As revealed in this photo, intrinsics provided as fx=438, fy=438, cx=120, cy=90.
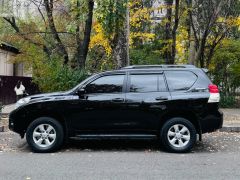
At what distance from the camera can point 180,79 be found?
33.6 ft

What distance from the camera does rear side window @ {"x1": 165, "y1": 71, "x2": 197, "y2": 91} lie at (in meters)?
10.2

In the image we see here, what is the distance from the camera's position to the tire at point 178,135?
991 cm

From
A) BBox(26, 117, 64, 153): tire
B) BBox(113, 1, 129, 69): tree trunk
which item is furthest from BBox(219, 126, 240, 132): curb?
BBox(26, 117, 64, 153): tire

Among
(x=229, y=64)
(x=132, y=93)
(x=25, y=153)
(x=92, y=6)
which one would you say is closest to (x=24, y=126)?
(x=25, y=153)

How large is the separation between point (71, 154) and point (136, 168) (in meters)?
2.06

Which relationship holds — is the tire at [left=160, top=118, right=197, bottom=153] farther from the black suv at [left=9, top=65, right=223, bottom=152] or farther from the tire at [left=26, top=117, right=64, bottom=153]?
the tire at [left=26, top=117, right=64, bottom=153]

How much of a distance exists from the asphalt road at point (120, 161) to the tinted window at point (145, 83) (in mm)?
1445

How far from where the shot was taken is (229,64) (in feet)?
79.0

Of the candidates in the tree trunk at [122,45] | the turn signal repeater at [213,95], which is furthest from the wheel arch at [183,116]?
the tree trunk at [122,45]

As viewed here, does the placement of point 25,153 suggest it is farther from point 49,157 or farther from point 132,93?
point 132,93

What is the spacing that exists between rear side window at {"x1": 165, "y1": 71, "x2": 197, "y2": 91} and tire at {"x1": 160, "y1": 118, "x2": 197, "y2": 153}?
0.76 m

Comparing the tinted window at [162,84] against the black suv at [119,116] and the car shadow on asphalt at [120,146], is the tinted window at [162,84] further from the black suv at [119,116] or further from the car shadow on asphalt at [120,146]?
the car shadow on asphalt at [120,146]

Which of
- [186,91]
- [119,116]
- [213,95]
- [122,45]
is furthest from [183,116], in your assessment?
[122,45]

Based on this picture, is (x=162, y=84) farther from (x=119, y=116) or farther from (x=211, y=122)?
(x=211, y=122)
